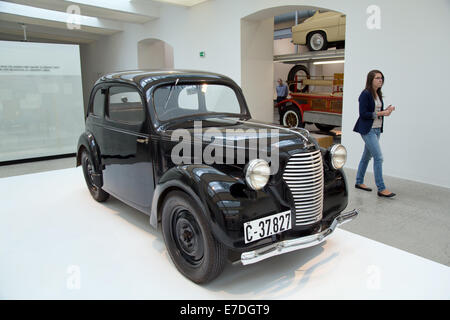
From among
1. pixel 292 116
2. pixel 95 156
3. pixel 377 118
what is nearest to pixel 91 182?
pixel 95 156

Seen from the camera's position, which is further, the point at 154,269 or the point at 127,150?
the point at 127,150

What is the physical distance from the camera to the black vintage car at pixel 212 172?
6.90 feet

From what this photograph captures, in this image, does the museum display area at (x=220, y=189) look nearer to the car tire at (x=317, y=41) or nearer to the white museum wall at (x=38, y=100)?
the white museum wall at (x=38, y=100)

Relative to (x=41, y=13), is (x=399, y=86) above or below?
below

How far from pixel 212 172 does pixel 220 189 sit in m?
0.18

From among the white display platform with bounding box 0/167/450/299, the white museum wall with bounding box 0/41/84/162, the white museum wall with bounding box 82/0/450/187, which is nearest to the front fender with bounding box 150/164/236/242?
the white display platform with bounding box 0/167/450/299

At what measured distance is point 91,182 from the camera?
3986 mm

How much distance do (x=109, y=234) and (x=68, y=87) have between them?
475cm

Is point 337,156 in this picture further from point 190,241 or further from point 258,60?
point 258,60

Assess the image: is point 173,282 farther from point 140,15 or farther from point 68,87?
point 140,15

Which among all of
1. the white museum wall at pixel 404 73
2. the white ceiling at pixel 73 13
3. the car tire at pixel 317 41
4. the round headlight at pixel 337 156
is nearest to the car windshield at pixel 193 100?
the round headlight at pixel 337 156
